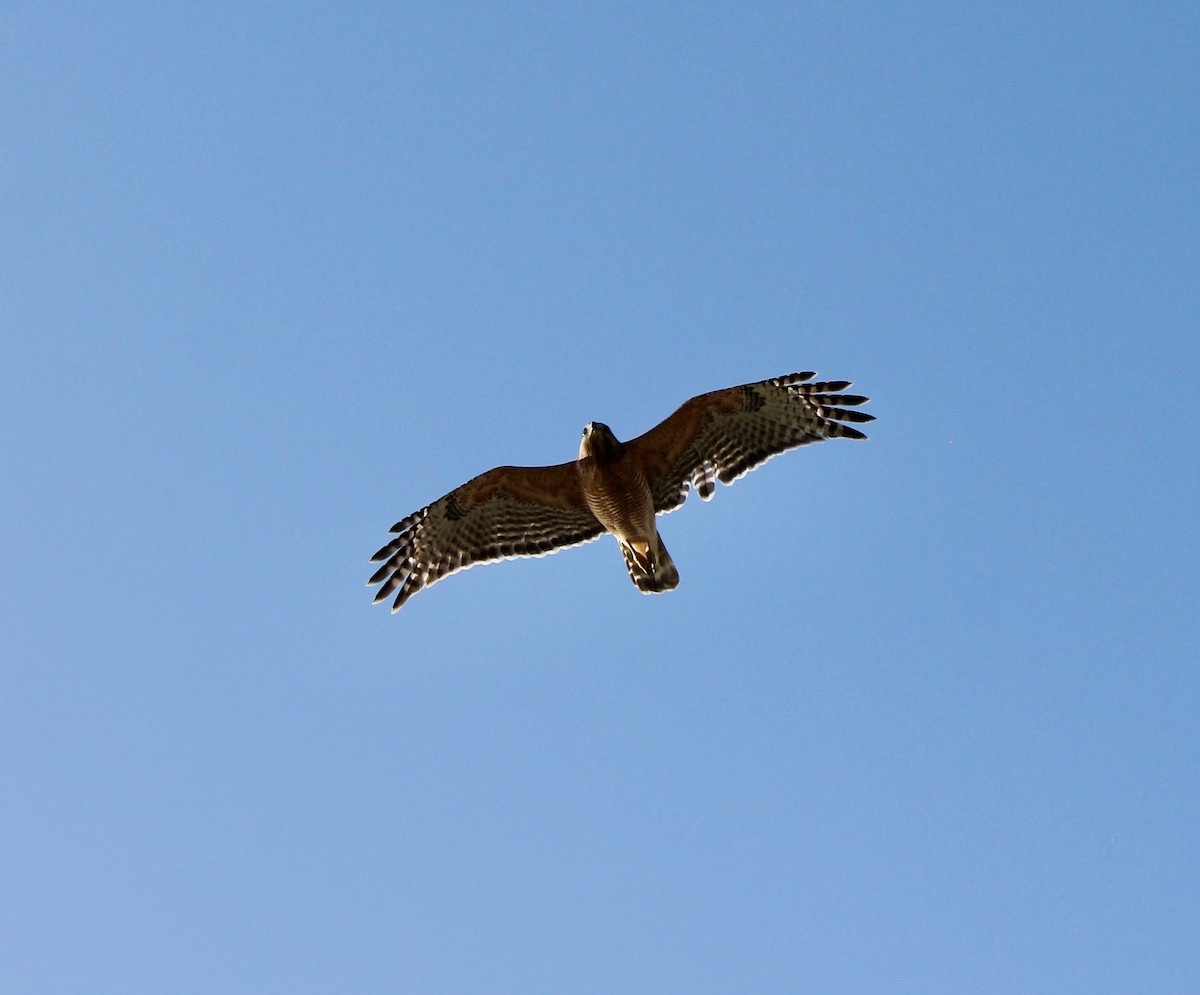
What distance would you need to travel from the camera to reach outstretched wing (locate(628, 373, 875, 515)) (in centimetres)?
1214

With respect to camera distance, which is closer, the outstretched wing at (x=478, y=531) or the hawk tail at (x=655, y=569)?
the hawk tail at (x=655, y=569)

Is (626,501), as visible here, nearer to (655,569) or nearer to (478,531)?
(655,569)

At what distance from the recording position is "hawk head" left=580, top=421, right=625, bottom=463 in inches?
462

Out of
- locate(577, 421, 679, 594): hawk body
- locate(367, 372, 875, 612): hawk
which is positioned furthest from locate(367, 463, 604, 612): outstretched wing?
locate(577, 421, 679, 594): hawk body

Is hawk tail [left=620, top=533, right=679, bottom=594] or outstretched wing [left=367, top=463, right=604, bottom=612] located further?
outstretched wing [left=367, top=463, right=604, bottom=612]

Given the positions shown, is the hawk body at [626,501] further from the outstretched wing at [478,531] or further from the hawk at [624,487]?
the outstretched wing at [478,531]

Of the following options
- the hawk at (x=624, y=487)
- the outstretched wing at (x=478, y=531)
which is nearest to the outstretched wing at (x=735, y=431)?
the hawk at (x=624, y=487)

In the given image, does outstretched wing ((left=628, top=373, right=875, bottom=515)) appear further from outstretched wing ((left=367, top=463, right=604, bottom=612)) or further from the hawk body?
outstretched wing ((left=367, top=463, right=604, bottom=612))

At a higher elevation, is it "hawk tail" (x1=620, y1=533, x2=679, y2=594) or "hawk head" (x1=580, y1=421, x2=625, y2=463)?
"hawk head" (x1=580, y1=421, x2=625, y2=463)

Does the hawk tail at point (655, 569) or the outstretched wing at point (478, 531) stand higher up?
the outstretched wing at point (478, 531)

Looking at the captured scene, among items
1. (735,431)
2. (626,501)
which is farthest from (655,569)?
(735,431)

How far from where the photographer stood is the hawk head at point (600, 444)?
11.7m

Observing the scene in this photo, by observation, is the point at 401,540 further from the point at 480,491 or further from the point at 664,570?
the point at 664,570

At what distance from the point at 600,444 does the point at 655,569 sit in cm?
124
